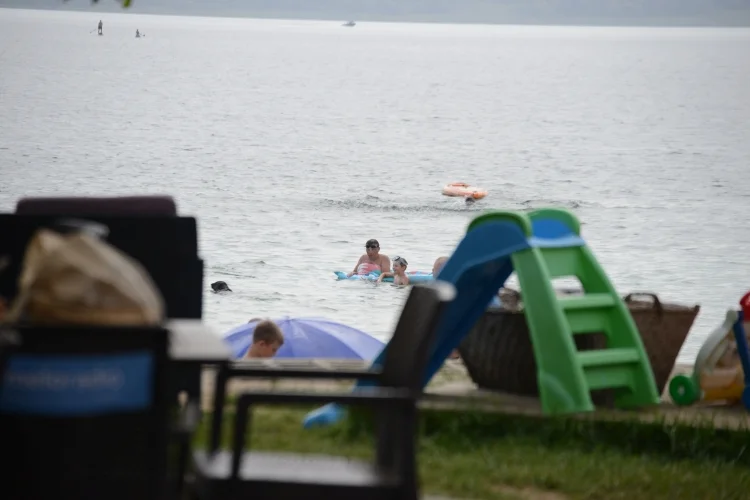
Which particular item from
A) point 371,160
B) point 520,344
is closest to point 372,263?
point 520,344

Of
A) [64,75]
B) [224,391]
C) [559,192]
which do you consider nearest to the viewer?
[224,391]

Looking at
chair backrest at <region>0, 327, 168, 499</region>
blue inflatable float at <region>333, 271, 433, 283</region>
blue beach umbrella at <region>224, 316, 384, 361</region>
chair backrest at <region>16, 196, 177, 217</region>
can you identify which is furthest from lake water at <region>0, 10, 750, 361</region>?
chair backrest at <region>0, 327, 168, 499</region>

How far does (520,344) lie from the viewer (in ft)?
22.8

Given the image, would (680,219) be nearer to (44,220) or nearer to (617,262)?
(617,262)

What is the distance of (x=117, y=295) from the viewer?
120 inches

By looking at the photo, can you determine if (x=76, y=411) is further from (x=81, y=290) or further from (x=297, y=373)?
(x=297, y=373)

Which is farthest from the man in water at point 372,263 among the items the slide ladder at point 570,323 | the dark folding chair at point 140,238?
the dark folding chair at point 140,238

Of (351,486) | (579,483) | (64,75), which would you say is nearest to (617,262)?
(579,483)

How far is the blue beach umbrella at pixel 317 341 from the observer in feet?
31.8

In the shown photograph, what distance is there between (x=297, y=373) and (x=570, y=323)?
10.2ft

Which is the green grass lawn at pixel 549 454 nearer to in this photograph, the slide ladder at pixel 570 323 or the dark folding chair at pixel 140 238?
the slide ladder at pixel 570 323

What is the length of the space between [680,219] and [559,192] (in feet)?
27.7

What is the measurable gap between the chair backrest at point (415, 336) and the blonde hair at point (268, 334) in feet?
15.8

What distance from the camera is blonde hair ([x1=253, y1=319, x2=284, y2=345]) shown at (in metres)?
8.95
